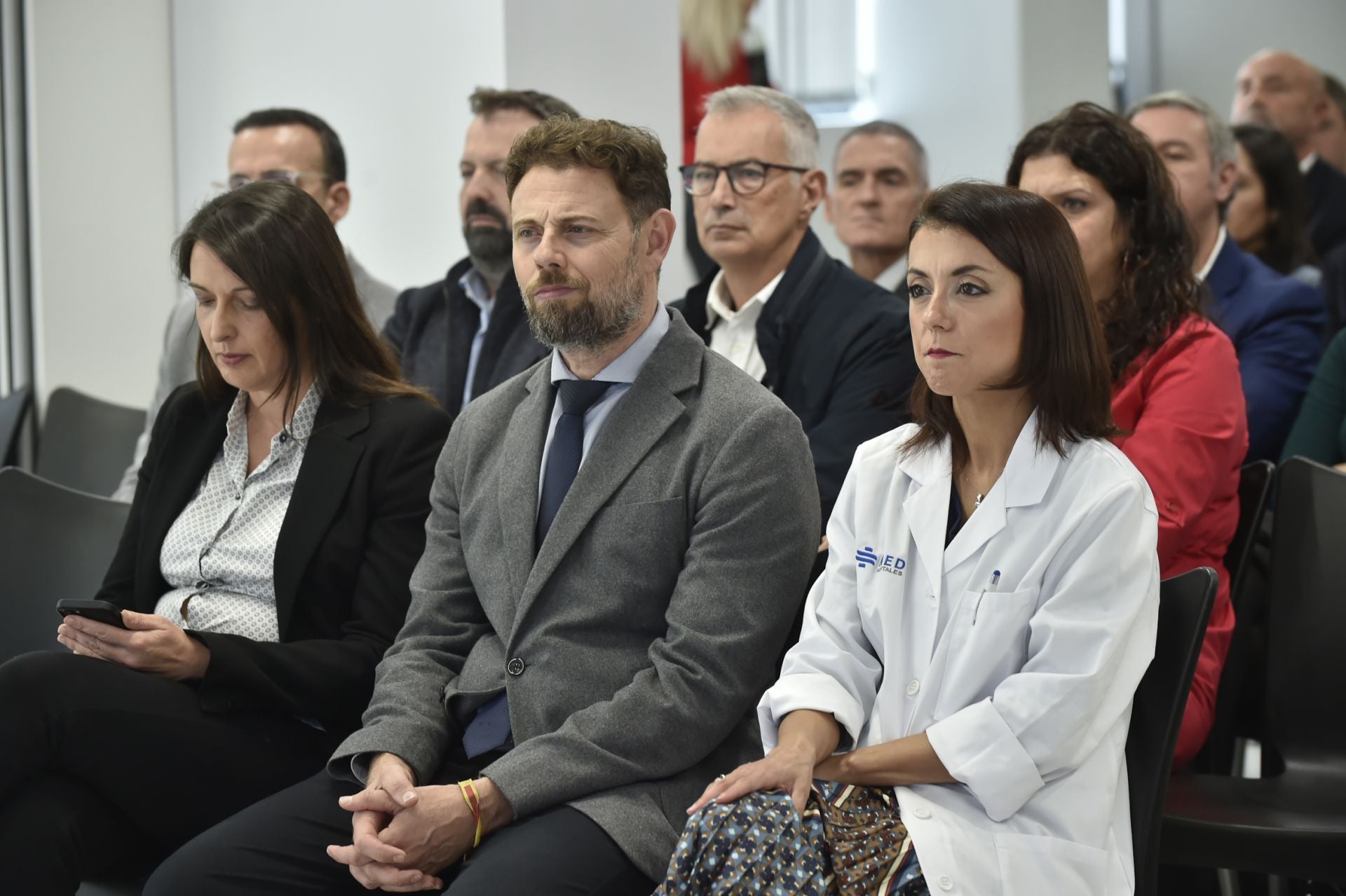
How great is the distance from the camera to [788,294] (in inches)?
123

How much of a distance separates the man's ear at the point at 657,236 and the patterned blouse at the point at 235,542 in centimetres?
73

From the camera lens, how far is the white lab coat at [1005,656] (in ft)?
5.89

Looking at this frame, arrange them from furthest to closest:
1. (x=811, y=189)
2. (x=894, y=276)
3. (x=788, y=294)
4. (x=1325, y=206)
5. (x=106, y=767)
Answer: (x=1325, y=206) < (x=894, y=276) < (x=811, y=189) < (x=788, y=294) < (x=106, y=767)

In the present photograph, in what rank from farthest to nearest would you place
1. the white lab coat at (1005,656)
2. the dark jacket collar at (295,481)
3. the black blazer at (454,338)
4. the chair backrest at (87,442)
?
1. the chair backrest at (87,442)
2. the black blazer at (454,338)
3. the dark jacket collar at (295,481)
4. the white lab coat at (1005,656)

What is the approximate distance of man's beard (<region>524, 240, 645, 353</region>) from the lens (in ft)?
7.41

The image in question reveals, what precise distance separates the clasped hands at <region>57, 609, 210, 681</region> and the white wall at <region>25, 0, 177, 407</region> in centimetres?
264

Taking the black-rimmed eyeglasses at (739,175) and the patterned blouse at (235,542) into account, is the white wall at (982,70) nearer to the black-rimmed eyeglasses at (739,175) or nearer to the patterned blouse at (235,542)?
the black-rimmed eyeglasses at (739,175)

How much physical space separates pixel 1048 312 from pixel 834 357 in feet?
3.31

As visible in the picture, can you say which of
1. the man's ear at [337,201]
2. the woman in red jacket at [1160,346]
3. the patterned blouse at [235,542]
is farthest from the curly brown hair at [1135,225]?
the man's ear at [337,201]

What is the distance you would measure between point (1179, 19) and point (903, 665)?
633cm

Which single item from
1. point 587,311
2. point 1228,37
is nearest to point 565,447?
point 587,311

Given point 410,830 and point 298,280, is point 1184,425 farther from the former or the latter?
point 298,280

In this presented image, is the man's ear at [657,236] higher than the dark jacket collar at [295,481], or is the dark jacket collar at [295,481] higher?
the man's ear at [657,236]

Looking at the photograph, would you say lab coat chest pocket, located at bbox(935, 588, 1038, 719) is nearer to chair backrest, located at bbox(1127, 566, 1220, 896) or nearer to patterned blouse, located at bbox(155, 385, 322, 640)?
chair backrest, located at bbox(1127, 566, 1220, 896)
